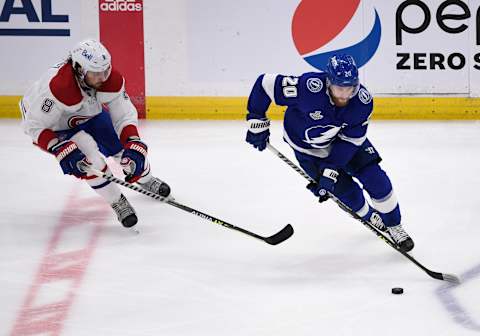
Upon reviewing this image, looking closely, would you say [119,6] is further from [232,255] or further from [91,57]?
[232,255]

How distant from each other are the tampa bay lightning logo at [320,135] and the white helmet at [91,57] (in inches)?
37.2

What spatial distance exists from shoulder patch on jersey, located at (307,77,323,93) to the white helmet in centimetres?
90

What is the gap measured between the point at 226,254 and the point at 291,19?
3.14 m

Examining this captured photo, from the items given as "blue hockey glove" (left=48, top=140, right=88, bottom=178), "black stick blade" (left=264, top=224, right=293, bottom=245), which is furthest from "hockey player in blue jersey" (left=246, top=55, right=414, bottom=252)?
"blue hockey glove" (left=48, top=140, right=88, bottom=178)

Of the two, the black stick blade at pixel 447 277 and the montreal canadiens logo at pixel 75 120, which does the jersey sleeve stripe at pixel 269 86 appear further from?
the black stick blade at pixel 447 277

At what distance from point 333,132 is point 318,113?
0.12m

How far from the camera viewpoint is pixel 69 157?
4242 mm

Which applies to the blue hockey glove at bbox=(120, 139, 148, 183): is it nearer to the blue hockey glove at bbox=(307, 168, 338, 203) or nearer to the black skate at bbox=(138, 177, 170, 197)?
the black skate at bbox=(138, 177, 170, 197)

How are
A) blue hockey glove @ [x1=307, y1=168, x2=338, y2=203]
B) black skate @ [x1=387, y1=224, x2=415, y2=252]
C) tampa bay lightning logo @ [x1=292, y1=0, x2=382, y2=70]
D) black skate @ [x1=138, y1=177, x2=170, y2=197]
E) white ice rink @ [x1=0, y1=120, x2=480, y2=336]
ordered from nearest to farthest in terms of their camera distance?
1. white ice rink @ [x1=0, y1=120, x2=480, y2=336]
2. blue hockey glove @ [x1=307, y1=168, x2=338, y2=203]
3. black skate @ [x1=387, y1=224, x2=415, y2=252]
4. black skate @ [x1=138, y1=177, x2=170, y2=197]
5. tampa bay lightning logo @ [x1=292, y1=0, x2=382, y2=70]

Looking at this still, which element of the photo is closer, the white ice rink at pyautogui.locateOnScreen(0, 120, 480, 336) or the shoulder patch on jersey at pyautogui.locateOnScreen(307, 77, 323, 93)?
the white ice rink at pyautogui.locateOnScreen(0, 120, 480, 336)

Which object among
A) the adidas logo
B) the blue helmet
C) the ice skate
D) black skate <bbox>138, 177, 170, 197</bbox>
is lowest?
black skate <bbox>138, 177, 170, 197</bbox>

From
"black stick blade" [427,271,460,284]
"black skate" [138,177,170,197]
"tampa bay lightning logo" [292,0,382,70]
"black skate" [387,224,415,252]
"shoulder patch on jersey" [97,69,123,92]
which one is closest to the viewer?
"black stick blade" [427,271,460,284]

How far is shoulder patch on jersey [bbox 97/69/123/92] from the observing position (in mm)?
4469

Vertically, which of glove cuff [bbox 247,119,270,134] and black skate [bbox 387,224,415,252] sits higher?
glove cuff [bbox 247,119,270,134]
